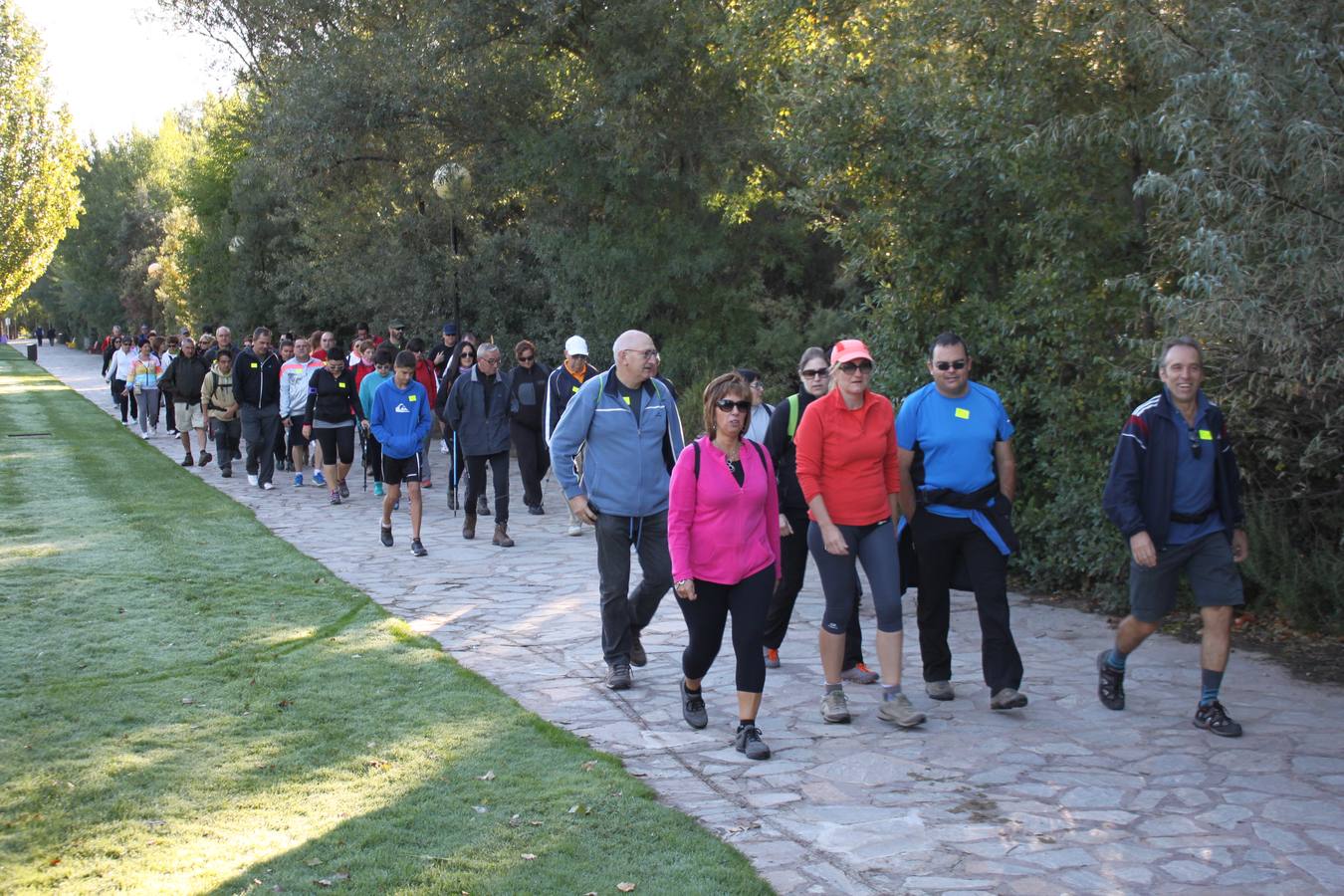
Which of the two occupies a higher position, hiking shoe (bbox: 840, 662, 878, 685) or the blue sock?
the blue sock

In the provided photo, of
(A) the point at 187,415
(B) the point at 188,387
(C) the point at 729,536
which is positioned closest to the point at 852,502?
(C) the point at 729,536

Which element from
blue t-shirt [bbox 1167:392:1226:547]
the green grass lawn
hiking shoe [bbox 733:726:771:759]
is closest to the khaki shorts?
the green grass lawn

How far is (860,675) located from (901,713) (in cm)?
110

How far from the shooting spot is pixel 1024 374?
10820mm

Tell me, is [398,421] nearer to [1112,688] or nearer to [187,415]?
[1112,688]

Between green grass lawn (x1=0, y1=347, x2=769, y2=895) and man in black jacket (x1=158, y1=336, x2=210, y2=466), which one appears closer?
green grass lawn (x1=0, y1=347, x2=769, y2=895)

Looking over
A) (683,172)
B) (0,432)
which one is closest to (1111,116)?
(683,172)

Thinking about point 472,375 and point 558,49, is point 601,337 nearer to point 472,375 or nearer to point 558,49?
point 558,49

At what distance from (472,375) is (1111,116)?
7416 mm

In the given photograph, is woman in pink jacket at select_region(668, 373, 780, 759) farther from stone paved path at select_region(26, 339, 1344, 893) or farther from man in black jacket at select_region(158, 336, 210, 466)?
man in black jacket at select_region(158, 336, 210, 466)

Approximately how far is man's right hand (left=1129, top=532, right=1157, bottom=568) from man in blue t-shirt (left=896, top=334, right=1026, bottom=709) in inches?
26.1

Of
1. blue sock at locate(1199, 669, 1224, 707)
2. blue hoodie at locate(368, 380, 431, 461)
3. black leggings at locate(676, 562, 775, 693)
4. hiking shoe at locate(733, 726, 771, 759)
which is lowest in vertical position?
hiking shoe at locate(733, 726, 771, 759)

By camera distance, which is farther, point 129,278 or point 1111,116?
point 129,278

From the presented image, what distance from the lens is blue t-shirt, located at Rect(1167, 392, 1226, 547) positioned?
6.86m
